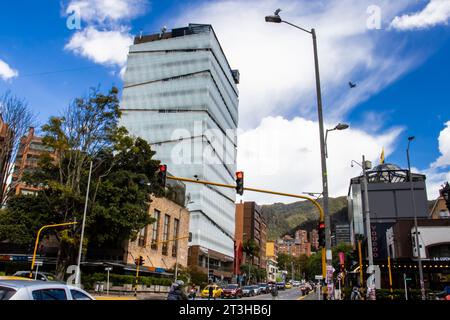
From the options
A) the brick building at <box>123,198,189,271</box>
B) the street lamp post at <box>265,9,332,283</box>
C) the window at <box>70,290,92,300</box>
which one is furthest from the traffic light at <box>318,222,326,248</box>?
the brick building at <box>123,198,189,271</box>

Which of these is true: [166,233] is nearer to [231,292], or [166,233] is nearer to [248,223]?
[231,292]

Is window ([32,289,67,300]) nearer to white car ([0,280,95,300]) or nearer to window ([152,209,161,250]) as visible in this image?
white car ([0,280,95,300])

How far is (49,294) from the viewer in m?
6.63

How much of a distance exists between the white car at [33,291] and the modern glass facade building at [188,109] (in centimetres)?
8969

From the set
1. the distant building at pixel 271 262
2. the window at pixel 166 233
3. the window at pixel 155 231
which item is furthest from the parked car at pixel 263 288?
the distant building at pixel 271 262

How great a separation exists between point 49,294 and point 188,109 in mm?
102070

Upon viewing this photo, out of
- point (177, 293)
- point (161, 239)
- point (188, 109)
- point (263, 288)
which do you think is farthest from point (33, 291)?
point (188, 109)

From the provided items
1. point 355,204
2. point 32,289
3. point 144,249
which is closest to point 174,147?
point 355,204

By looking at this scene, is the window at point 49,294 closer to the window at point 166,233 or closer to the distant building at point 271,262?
the window at point 166,233

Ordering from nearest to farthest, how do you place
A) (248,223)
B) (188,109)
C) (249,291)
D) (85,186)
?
(85,186) < (249,291) < (188,109) < (248,223)

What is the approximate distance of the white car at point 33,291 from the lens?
590cm
